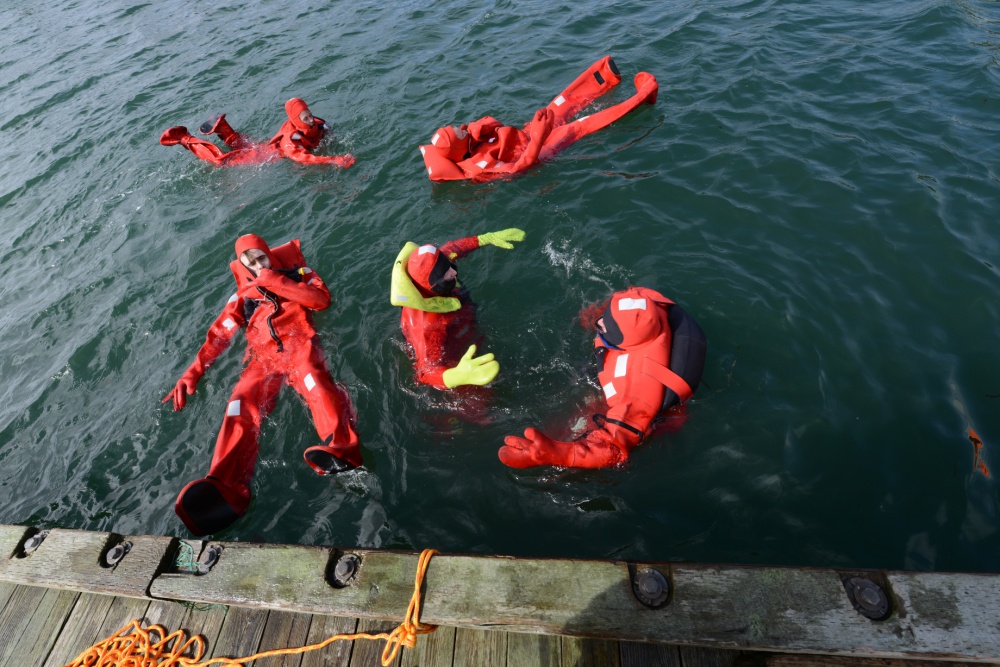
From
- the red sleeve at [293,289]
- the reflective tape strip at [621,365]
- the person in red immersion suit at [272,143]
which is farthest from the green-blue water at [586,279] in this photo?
the reflective tape strip at [621,365]

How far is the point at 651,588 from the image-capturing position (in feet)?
8.95

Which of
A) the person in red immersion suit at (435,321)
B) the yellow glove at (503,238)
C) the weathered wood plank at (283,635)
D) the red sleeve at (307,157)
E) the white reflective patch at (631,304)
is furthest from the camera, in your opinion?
the red sleeve at (307,157)

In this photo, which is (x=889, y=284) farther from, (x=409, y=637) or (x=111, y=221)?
(x=111, y=221)

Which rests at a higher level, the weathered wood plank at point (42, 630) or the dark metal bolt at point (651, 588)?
the dark metal bolt at point (651, 588)

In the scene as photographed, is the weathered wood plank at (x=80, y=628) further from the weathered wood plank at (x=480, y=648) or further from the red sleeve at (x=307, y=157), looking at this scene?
the red sleeve at (x=307, y=157)

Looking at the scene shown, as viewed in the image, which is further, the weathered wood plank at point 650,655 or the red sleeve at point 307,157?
the red sleeve at point 307,157

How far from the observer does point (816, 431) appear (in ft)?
14.6

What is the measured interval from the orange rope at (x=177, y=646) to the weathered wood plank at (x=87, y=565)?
0.83 ft

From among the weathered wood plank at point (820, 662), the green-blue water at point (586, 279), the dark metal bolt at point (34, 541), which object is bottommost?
the green-blue water at point (586, 279)

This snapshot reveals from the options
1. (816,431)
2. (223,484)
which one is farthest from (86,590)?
(816,431)

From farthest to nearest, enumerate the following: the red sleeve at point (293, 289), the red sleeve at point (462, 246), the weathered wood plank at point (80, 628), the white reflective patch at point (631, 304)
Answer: the red sleeve at point (462, 246) < the red sleeve at point (293, 289) < the white reflective patch at point (631, 304) < the weathered wood plank at point (80, 628)

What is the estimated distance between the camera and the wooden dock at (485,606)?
247cm

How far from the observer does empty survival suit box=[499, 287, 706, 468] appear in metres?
4.15

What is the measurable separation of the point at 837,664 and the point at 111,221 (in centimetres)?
1058
